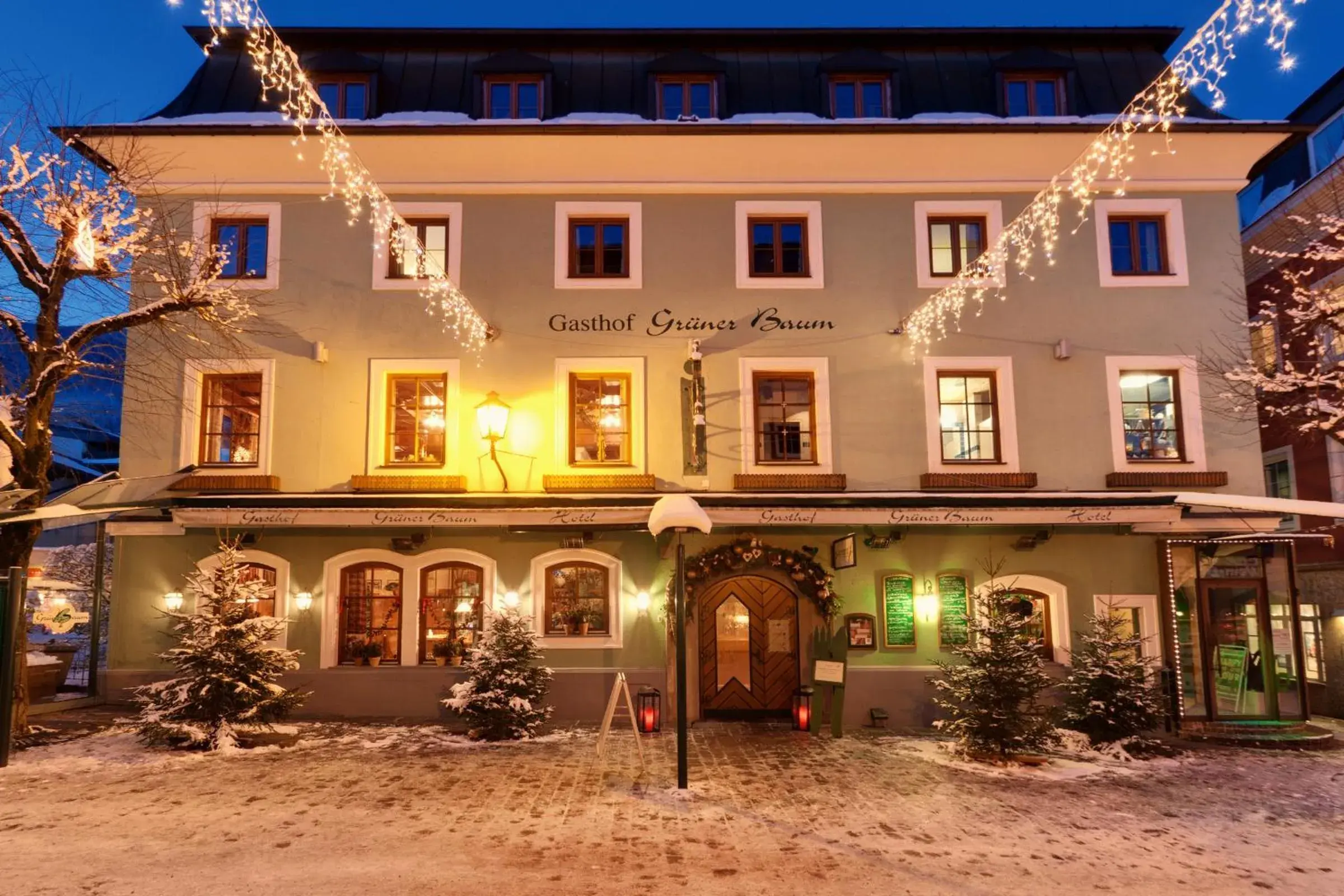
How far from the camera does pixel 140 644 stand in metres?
12.8

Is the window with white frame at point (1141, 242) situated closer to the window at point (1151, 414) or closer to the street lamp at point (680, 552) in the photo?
the window at point (1151, 414)

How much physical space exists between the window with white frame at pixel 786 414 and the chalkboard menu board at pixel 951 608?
97.5 inches

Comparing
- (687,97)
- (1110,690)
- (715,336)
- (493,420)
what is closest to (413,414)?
(493,420)

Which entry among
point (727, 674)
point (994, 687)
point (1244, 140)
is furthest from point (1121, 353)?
point (727, 674)

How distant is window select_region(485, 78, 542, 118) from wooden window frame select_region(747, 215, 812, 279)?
13.0 feet

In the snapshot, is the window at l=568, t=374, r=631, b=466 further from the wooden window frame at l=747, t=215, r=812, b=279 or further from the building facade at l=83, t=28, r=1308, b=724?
the wooden window frame at l=747, t=215, r=812, b=279

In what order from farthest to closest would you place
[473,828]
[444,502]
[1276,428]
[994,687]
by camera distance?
[1276,428] < [444,502] < [994,687] < [473,828]

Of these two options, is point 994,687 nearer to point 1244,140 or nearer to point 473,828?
point 473,828

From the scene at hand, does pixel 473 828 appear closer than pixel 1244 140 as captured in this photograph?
Yes

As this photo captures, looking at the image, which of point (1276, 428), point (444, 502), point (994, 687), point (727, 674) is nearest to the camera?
point (994, 687)

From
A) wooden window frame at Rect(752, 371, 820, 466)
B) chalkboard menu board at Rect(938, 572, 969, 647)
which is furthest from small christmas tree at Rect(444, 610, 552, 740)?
chalkboard menu board at Rect(938, 572, 969, 647)

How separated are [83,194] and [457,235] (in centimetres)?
485

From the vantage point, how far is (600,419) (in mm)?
13062

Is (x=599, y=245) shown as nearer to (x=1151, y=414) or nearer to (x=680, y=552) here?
(x=680, y=552)
